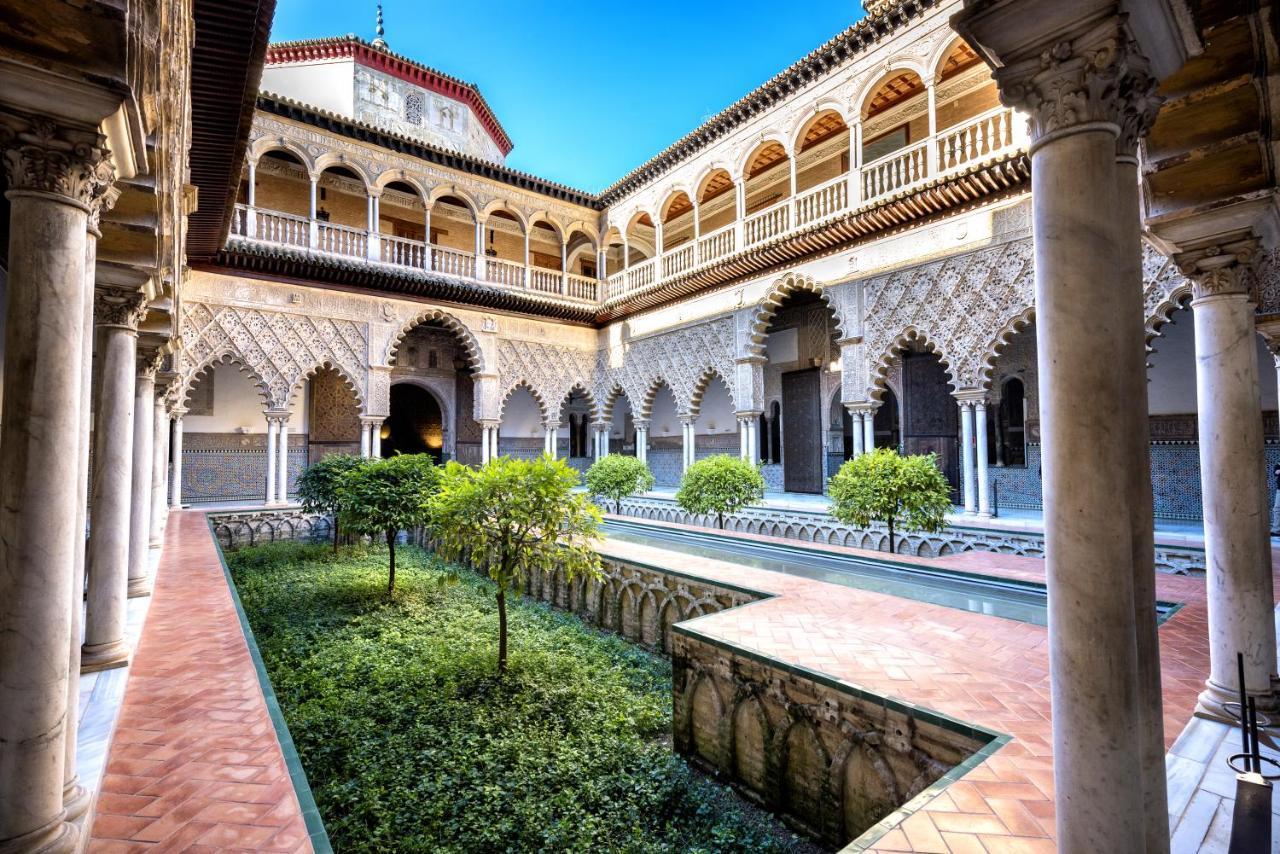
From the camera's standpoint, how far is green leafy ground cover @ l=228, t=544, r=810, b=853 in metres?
2.96

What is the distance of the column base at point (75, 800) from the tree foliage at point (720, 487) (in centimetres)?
801

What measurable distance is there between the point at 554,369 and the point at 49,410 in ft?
46.3

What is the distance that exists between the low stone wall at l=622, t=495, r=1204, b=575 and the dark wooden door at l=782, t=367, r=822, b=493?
3462 millimetres

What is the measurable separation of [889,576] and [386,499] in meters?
5.69

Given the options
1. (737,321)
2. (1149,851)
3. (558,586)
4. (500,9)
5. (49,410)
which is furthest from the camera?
(500,9)

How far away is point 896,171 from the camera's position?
999 cm

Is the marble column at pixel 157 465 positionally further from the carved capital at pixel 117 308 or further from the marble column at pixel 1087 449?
the marble column at pixel 1087 449

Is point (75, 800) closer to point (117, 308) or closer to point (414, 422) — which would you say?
point (117, 308)

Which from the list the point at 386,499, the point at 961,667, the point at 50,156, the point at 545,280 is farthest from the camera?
the point at 545,280

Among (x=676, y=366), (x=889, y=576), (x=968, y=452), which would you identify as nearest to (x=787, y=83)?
(x=676, y=366)

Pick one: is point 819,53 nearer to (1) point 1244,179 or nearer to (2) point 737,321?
(2) point 737,321

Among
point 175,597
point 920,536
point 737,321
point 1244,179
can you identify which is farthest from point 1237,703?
point 737,321

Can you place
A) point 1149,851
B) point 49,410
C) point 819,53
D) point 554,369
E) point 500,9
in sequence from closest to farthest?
point 1149,851 → point 49,410 → point 819,53 → point 554,369 → point 500,9

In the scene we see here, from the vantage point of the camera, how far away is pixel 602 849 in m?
2.82
